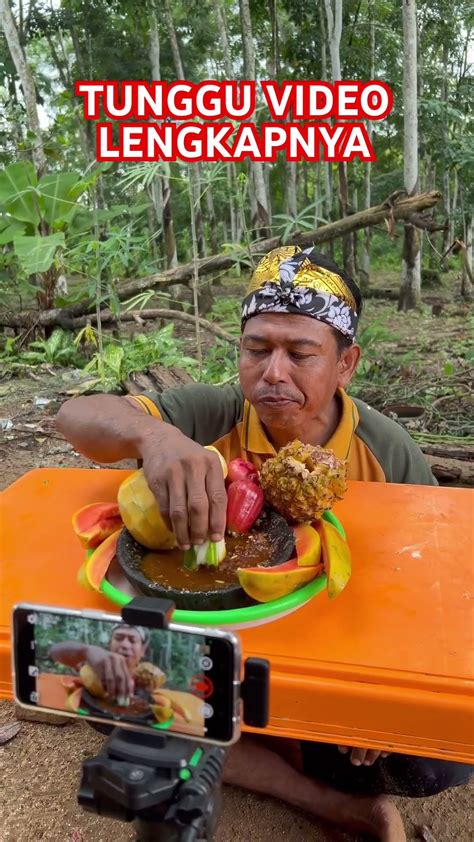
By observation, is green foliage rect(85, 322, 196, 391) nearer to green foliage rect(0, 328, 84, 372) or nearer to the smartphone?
green foliage rect(0, 328, 84, 372)

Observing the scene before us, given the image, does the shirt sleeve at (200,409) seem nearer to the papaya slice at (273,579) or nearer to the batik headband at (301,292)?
the batik headband at (301,292)

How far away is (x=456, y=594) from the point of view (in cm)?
122

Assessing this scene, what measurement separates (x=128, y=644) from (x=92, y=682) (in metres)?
0.08

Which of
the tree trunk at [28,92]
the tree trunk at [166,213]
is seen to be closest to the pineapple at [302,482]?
the tree trunk at [166,213]

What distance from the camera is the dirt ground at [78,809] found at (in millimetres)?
1634

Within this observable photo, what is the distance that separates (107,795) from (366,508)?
1009 mm

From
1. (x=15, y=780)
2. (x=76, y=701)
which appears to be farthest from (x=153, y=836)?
(x=15, y=780)

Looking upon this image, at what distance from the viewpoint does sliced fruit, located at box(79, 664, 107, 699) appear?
0.68 meters

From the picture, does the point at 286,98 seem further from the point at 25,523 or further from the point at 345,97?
the point at 25,523

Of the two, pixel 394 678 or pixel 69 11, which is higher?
pixel 69 11

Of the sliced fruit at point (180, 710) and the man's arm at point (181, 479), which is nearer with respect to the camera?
the sliced fruit at point (180, 710)

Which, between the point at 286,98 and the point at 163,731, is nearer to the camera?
the point at 163,731

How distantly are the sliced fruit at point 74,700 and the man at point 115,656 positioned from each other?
0.03 m

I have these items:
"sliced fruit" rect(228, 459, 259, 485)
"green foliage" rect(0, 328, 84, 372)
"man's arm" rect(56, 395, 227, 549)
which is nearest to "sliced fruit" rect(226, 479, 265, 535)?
"sliced fruit" rect(228, 459, 259, 485)
